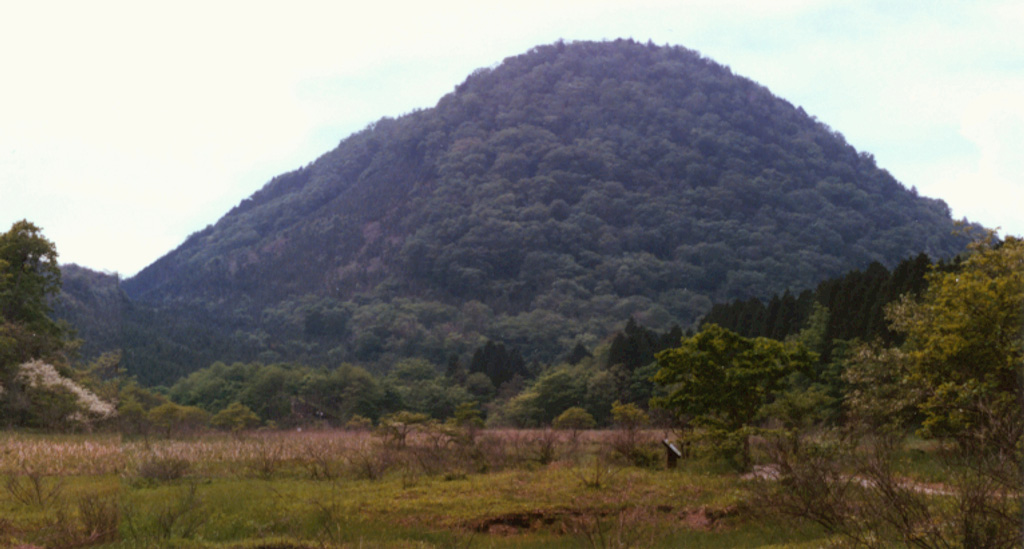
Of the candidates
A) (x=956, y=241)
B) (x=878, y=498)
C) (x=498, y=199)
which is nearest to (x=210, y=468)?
(x=878, y=498)

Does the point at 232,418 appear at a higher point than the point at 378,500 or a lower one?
lower

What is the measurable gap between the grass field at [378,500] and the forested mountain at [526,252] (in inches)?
2860

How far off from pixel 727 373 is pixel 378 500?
1062cm

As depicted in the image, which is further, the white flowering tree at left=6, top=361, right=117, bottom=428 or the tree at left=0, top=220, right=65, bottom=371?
the tree at left=0, top=220, right=65, bottom=371

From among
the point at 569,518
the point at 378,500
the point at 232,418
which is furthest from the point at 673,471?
the point at 232,418

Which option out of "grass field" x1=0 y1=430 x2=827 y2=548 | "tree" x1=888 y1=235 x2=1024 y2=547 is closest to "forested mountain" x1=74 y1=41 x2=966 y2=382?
"grass field" x1=0 y1=430 x2=827 y2=548

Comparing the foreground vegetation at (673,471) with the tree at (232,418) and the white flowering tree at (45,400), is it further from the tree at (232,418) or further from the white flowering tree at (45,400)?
the tree at (232,418)

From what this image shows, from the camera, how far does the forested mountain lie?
11700 centimetres

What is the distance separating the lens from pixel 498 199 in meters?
174

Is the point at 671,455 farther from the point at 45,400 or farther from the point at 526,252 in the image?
the point at 526,252

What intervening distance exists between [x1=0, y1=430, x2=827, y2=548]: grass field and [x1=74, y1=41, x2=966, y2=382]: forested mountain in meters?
72.6

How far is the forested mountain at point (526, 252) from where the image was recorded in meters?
117

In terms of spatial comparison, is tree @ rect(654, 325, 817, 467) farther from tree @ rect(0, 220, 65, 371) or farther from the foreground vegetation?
tree @ rect(0, 220, 65, 371)

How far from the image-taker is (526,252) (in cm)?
15400
